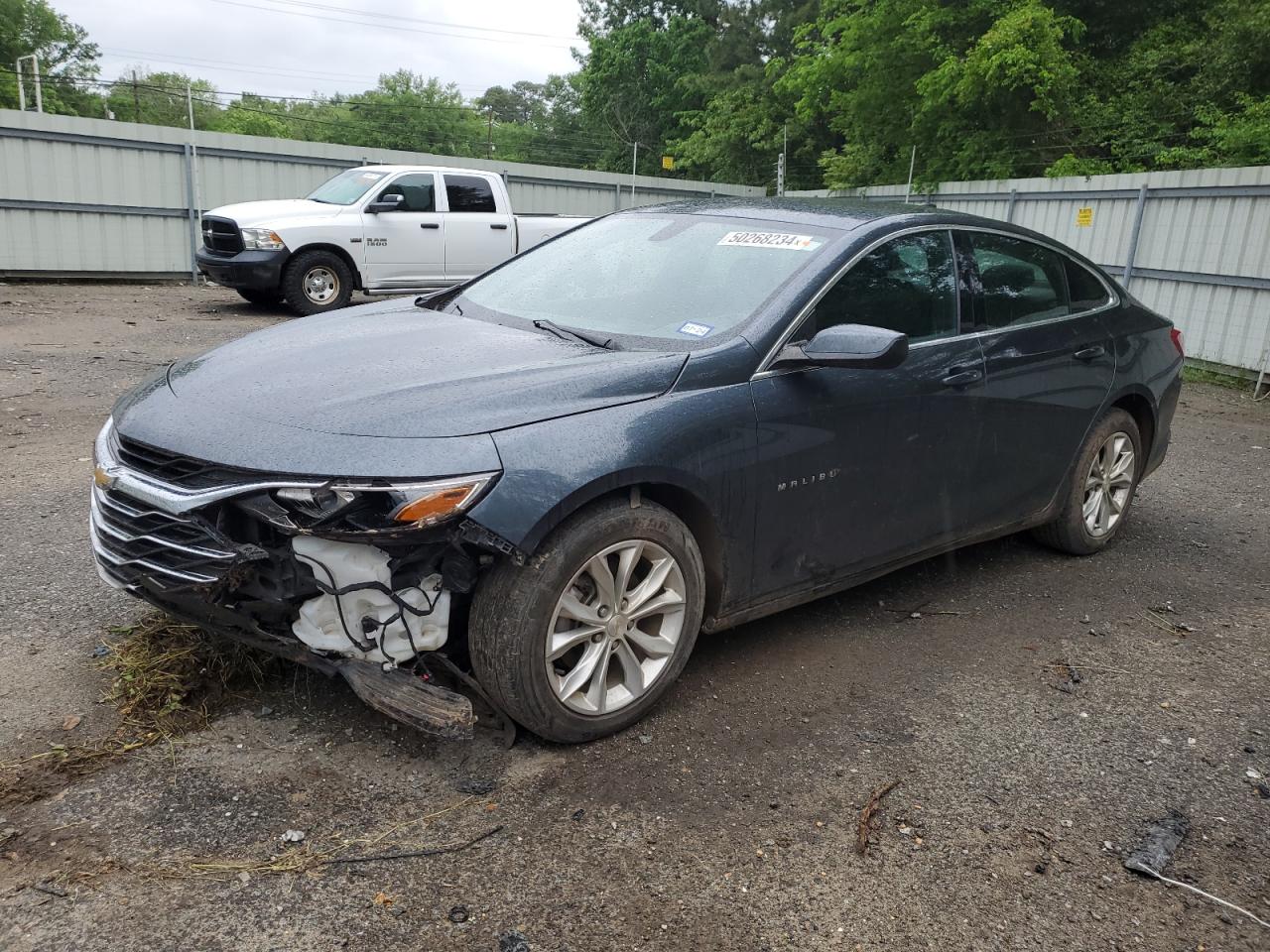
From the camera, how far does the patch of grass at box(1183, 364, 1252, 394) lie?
36.8ft

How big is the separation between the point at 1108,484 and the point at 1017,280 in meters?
1.30

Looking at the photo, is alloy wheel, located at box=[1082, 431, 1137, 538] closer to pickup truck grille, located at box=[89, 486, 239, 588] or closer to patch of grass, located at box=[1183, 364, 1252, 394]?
pickup truck grille, located at box=[89, 486, 239, 588]

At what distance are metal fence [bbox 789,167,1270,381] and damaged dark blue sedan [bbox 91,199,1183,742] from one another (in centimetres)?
819

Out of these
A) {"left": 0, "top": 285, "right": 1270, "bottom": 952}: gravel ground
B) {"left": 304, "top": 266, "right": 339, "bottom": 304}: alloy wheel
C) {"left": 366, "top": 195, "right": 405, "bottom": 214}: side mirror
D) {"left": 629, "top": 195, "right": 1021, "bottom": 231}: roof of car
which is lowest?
{"left": 0, "top": 285, "right": 1270, "bottom": 952}: gravel ground

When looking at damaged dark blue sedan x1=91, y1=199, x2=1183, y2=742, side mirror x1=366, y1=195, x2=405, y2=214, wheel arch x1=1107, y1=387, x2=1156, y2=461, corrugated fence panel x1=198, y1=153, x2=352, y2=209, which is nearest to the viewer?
damaged dark blue sedan x1=91, y1=199, x2=1183, y2=742

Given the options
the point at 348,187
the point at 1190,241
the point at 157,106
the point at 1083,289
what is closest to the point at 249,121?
the point at 157,106

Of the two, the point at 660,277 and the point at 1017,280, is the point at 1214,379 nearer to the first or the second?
the point at 1017,280

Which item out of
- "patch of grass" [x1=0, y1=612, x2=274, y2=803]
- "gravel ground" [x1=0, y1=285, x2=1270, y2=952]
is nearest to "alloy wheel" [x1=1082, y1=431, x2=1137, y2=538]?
"gravel ground" [x1=0, y1=285, x2=1270, y2=952]

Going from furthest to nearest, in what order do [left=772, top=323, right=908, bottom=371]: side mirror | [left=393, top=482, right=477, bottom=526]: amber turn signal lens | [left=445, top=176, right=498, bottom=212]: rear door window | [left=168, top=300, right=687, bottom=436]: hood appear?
[left=445, top=176, right=498, bottom=212]: rear door window
[left=772, top=323, right=908, bottom=371]: side mirror
[left=168, top=300, right=687, bottom=436]: hood
[left=393, top=482, right=477, bottom=526]: amber turn signal lens

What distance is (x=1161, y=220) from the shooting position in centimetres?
1248

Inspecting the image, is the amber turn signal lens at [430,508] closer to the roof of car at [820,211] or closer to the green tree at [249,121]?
the roof of car at [820,211]

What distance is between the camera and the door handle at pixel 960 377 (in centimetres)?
395

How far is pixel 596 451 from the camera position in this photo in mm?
2904

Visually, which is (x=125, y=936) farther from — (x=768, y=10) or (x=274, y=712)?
(x=768, y=10)
